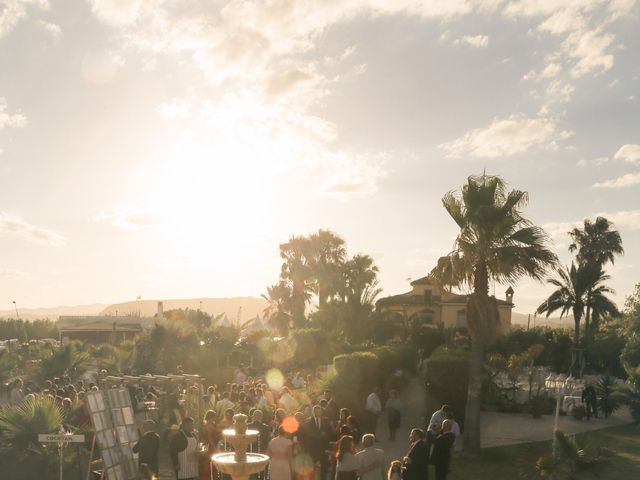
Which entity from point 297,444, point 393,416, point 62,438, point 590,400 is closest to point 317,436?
point 297,444

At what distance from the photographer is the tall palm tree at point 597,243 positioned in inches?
2064

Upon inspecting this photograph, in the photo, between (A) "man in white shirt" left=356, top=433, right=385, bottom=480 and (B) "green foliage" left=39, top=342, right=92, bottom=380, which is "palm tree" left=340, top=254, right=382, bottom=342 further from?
(A) "man in white shirt" left=356, top=433, right=385, bottom=480

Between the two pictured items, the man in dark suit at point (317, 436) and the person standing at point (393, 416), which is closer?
the man in dark suit at point (317, 436)

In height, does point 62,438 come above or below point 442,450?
above

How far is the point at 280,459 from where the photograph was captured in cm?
1082

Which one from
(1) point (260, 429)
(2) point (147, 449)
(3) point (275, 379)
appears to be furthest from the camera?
(3) point (275, 379)

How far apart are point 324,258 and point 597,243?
74.9 feet

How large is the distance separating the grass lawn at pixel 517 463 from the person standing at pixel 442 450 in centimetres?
156

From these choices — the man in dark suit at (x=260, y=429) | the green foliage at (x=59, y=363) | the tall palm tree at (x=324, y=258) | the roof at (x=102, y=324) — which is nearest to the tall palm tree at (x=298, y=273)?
the tall palm tree at (x=324, y=258)

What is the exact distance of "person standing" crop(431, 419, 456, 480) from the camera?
1236 centimetres

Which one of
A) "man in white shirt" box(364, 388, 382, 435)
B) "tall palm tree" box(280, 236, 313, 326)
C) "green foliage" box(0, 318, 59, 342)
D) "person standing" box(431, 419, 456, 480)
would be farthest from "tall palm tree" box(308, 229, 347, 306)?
"person standing" box(431, 419, 456, 480)

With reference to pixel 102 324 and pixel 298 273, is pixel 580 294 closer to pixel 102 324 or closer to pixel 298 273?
pixel 298 273

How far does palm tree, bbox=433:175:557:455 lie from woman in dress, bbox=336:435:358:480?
21.7ft

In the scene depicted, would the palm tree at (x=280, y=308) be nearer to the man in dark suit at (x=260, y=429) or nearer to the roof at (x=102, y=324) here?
the roof at (x=102, y=324)
